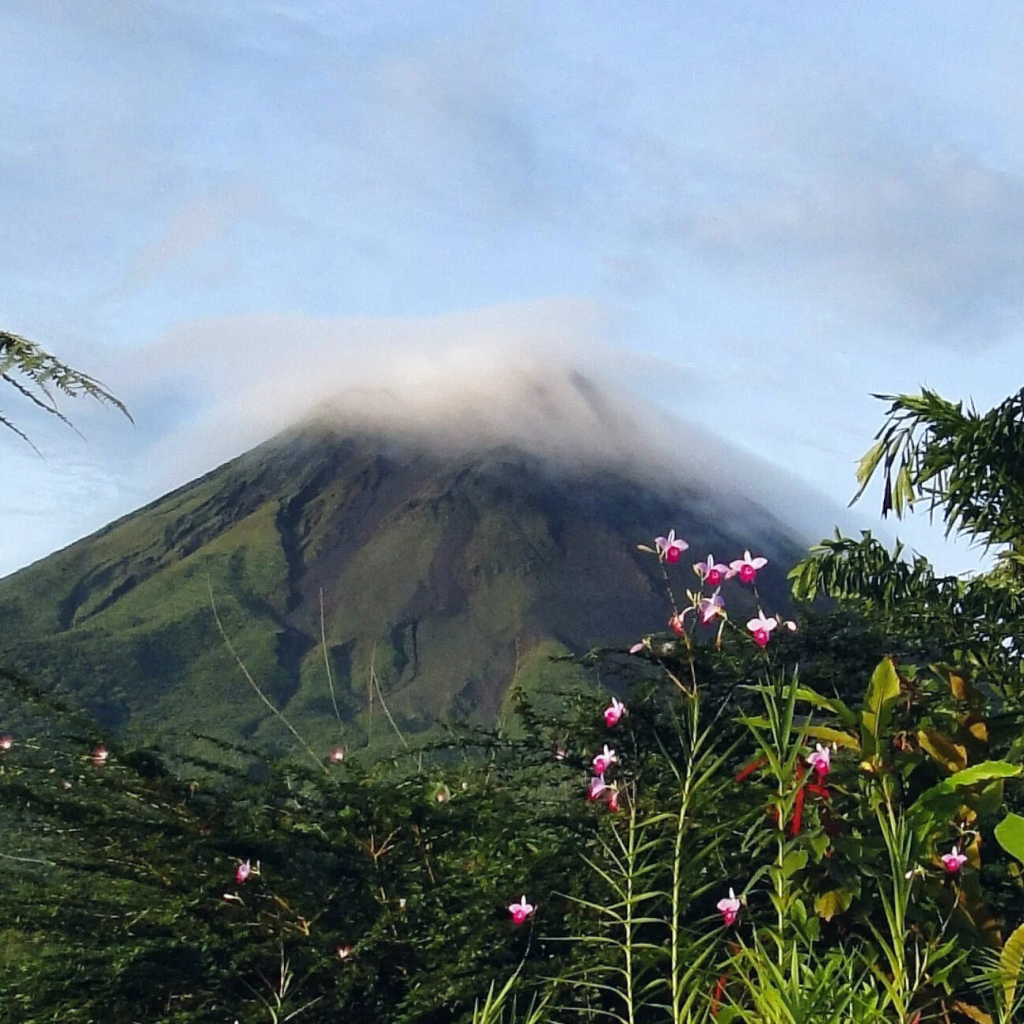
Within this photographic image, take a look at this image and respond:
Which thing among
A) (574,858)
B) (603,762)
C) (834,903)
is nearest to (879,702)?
(834,903)

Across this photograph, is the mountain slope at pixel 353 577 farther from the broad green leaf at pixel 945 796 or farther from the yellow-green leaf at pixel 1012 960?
the yellow-green leaf at pixel 1012 960

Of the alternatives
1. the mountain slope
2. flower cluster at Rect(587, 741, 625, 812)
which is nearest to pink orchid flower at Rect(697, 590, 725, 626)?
flower cluster at Rect(587, 741, 625, 812)

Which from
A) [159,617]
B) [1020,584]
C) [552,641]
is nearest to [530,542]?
[552,641]

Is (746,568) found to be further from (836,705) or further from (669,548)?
(836,705)

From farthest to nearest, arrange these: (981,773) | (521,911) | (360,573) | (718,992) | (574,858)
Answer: (360,573)
(574,858)
(521,911)
(981,773)
(718,992)

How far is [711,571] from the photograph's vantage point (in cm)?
412

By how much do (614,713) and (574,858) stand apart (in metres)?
0.45

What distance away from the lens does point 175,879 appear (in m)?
4.00

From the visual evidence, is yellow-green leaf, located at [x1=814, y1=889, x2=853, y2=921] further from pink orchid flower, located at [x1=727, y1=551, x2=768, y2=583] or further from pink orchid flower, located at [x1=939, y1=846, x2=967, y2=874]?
pink orchid flower, located at [x1=727, y1=551, x2=768, y2=583]

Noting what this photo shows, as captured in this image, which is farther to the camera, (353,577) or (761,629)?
(353,577)

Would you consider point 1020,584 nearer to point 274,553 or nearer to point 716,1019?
point 716,1019

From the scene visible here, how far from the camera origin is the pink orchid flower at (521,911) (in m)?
3.68

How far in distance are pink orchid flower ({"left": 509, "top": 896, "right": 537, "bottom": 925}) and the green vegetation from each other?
0.01m

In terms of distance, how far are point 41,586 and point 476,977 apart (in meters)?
150
